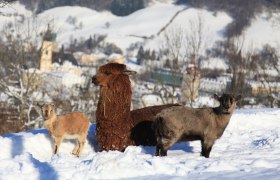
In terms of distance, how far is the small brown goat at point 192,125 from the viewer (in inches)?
368

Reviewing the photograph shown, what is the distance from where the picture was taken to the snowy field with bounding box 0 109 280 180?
24.0ft

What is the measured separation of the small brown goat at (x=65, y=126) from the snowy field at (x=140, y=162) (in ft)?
1.21

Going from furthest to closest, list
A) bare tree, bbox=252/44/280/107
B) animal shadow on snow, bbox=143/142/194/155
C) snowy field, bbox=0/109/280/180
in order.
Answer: bare tree, bbox=252/44/280/107 → animal shadow on snow, bbox=143/142/194/155 → snowy field, bbox=0/109/280/180

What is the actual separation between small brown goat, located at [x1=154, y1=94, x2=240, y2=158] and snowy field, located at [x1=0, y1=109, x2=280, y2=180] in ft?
1.06

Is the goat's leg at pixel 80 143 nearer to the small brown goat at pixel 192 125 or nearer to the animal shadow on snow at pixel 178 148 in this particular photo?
the animal shadow on snow at pixel 178 148

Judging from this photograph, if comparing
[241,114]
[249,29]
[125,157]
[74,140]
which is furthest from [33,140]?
[249,29]

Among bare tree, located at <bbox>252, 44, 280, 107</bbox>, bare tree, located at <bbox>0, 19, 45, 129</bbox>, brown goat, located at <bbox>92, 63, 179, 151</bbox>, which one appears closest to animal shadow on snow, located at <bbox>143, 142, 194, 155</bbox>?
brown goat, located at <bbox>92, 63, 179, 151</bbox>

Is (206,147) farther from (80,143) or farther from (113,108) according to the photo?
(80,143)

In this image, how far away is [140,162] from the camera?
789 centimetres

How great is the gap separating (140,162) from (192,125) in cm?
191

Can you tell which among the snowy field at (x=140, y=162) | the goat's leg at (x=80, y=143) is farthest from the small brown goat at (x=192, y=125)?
the goat's leg at (x=80, y=143)

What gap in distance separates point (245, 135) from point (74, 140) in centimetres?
427

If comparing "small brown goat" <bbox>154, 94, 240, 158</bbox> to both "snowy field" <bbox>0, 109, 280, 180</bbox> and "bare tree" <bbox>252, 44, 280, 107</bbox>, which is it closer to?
"snowy field" <bbox>0, 109, 280, 180</bbox>

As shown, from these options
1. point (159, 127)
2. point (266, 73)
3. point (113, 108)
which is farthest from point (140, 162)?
point (266, 73)
